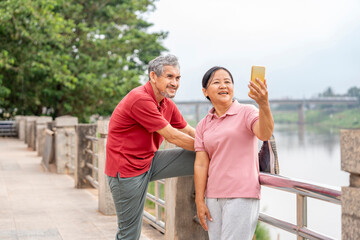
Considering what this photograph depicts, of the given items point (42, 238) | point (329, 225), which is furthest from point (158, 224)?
point (329, 225)

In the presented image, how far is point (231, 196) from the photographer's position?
2.90m

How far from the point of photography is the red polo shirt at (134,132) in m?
3.57

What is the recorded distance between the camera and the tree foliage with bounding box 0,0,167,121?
22.5 metres

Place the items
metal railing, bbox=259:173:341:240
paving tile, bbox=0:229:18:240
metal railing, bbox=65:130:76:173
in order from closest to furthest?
metal railing, bbox=259:173:341:240
paving tile, bbox=0:229:18:240
metal railing, bbox=65:130:76:173

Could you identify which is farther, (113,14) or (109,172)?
(113,14)

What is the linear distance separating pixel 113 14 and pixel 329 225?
15.2m

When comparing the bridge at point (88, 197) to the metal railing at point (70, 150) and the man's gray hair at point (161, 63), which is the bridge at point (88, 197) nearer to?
the metal railing at point (70, 150)

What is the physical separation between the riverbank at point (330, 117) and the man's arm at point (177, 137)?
179ft

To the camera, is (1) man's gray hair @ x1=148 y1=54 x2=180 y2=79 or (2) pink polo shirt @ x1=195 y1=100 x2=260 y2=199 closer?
(2) pink polo shirt @ x1=195 y1=100 x2=260 y2=199

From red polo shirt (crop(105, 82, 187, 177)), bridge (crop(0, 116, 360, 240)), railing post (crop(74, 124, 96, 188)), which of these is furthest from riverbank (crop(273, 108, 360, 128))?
red polo shirt (crop(105, 82, 187, 177))

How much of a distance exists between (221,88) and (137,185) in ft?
3.80

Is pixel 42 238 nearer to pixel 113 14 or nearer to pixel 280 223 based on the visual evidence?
pixel 280 223

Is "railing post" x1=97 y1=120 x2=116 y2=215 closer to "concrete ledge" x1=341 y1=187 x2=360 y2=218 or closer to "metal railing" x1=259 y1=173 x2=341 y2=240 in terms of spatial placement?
"metal railing" x1=259 y1=173 x2=341 y2=240

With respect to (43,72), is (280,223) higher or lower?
lower
